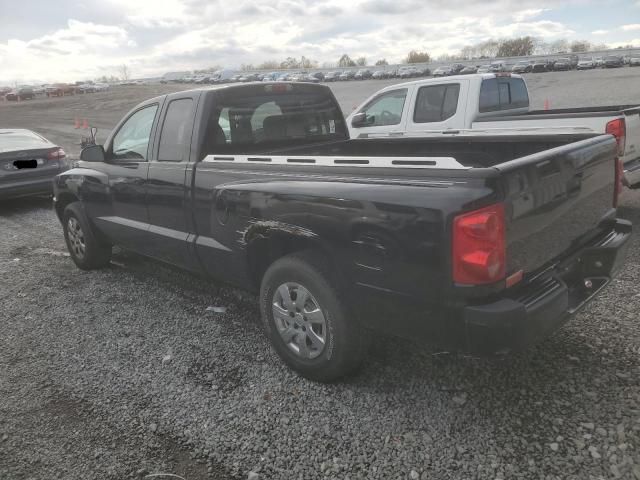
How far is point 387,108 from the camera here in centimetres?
853

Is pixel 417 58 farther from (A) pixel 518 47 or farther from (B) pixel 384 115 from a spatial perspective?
(B) pixel 384 115

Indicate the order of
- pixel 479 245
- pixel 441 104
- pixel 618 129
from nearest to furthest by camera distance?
pixel 479 245 < pixel 618 129 < pixel 441 104

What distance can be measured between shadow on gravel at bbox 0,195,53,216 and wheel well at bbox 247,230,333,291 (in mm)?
7127

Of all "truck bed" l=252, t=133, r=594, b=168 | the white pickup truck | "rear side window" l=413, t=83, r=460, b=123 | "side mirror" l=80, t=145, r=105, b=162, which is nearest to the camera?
"truck bed" l=252, t=133, r=594, b=168

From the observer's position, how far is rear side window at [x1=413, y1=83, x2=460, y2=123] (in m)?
7.64

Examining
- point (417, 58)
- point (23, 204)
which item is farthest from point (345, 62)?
point (23, 204)

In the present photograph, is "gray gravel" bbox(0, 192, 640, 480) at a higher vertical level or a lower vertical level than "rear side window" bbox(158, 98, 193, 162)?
lower

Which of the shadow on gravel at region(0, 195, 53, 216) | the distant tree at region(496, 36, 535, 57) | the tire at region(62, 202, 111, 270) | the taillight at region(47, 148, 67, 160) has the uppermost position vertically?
the distant tree at region(496, 36, 535, 57)

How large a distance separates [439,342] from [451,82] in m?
5.88

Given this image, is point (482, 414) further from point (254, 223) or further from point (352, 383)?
point (254, 223)

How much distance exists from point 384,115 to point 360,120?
409 millimetres

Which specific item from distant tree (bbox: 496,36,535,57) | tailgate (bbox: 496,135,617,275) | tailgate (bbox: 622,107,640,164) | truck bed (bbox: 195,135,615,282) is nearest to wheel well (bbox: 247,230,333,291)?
truck bed (bbox: 195,135,615,282)

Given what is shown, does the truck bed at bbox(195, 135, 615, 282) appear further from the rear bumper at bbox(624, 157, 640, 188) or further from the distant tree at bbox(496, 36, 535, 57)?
the distant tree at bbox(496, 36, 535, 57)

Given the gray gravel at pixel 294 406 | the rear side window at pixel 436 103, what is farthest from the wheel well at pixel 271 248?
the rear side window at pixel 436 103
